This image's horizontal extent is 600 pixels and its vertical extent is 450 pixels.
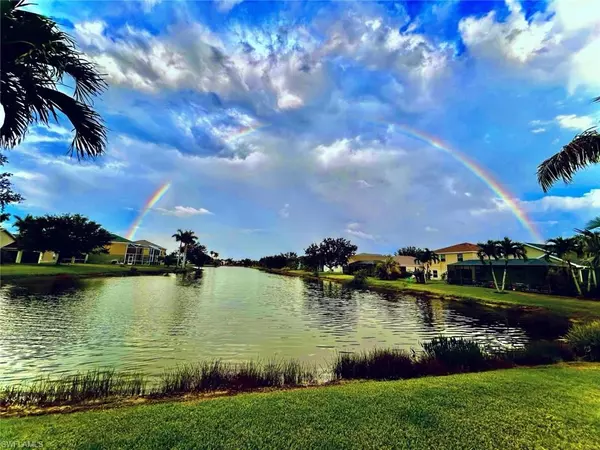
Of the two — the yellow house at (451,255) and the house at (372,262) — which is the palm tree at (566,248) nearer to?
the yellow house at (451,255)

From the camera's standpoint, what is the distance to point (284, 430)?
4480mm

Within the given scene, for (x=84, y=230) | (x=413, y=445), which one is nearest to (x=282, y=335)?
(x=413, y=445)

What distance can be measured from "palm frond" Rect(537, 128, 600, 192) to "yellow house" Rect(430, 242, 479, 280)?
4799cm

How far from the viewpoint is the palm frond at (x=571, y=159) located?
1016 centimetres

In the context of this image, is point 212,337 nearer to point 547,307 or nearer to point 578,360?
point 578,360

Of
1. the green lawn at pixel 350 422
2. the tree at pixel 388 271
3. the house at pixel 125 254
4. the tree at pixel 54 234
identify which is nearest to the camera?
the green lawn at pixel 350 422

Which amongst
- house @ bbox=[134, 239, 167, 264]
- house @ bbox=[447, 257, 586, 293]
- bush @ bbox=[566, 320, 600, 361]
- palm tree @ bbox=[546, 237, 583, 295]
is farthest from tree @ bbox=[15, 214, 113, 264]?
palm tree @ bbox=[546, 237, 583, 295]

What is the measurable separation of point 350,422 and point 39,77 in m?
7.11

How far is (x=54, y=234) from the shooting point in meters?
53.8

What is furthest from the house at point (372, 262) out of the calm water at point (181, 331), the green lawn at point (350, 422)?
the green lawn at point (350, 422)

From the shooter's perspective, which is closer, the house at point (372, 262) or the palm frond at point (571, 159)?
the palm frond at point (571, 159)

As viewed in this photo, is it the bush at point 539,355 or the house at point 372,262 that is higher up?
the house at point 372,262

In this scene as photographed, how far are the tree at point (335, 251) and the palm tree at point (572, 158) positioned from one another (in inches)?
3240

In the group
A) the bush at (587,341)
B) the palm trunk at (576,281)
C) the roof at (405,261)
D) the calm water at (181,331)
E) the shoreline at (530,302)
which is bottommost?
the calm water at (181,331)
